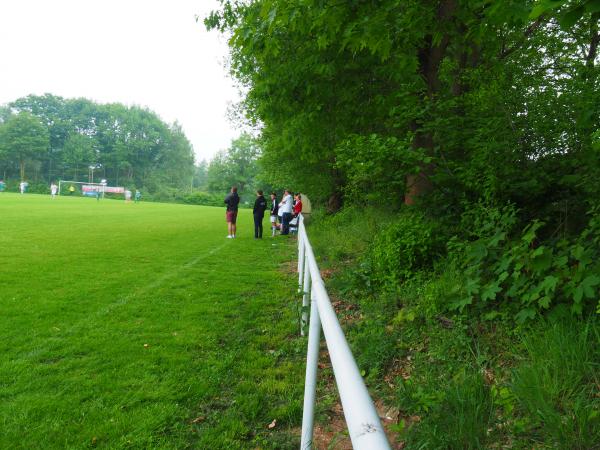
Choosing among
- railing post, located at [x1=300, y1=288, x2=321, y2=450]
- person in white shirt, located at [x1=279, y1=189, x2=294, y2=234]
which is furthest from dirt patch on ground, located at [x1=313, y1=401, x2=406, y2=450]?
person in white shirt, located at [x1=279, y1=189, x2=294, y2=234]

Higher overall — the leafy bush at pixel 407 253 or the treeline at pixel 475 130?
the treeline at pixel 475 130

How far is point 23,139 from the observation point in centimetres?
8250

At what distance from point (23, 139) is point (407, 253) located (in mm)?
99630

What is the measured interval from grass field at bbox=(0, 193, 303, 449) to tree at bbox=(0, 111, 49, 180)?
92.6m

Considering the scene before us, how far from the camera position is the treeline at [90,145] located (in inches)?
3312

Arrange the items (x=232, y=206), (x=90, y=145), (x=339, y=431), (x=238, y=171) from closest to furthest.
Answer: (x=339, y=431) → (x=232, y=206) → (x=238, y=171) → (x=90, y=145)

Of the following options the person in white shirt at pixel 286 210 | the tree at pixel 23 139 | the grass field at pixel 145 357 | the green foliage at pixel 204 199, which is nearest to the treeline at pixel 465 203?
the grass field at pixel 145 357

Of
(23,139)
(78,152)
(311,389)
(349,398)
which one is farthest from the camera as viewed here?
(78,152)

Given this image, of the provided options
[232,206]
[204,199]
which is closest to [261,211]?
[232,206]

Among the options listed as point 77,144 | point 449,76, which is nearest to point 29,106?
point 77,144

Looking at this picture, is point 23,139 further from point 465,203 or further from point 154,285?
point 465,203

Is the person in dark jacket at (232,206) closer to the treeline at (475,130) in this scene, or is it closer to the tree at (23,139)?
the treeline at (475,130)

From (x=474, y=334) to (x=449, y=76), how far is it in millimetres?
6552

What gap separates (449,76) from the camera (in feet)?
27.2
